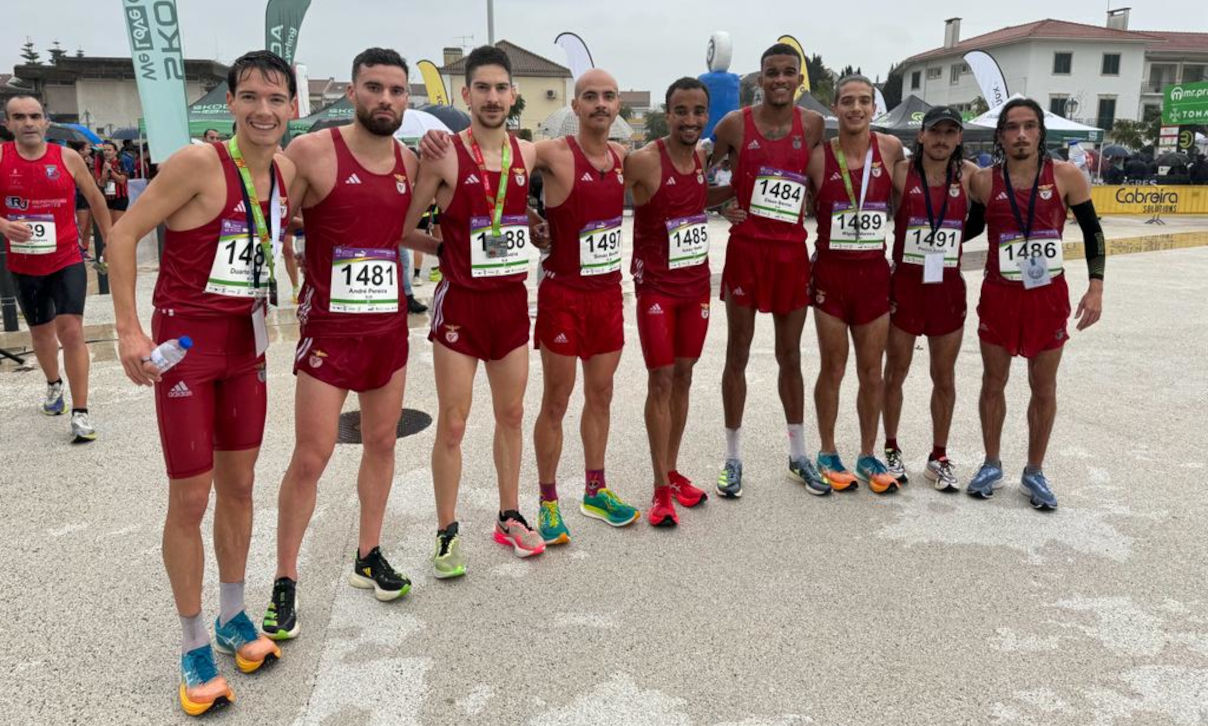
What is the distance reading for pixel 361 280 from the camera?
9.91ft

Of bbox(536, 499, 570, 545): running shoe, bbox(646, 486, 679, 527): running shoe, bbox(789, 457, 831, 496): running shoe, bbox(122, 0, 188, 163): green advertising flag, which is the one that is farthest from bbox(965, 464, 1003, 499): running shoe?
bbox(122, 0, 188, 163): green advertising flag

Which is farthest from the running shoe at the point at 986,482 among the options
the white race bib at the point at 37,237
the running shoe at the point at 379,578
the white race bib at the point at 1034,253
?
the white race bib at the point at 37,237

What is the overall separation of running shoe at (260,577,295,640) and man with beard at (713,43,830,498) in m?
2.30

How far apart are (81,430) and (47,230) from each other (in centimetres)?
131

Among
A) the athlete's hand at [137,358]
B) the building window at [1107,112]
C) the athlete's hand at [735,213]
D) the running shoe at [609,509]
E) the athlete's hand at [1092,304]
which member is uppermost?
the building window at [1107,112]

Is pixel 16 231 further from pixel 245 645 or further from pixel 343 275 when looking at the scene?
pixel 245 645

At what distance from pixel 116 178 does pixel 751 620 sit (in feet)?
49.9

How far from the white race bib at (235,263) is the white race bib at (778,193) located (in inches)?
99.9

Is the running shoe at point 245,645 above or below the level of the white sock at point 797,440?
below

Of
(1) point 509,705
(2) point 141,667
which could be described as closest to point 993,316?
(1) point 509,705

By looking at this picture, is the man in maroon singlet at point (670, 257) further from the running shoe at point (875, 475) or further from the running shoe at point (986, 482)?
the running shoe at point (986, 482)

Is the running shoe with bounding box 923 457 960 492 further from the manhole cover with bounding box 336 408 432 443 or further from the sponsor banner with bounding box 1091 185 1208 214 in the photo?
the sponsor banner with bounding box 1091 185 1208 214

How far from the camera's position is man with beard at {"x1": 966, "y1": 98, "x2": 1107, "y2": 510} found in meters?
4.20

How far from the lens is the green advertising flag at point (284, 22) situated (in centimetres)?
1144
